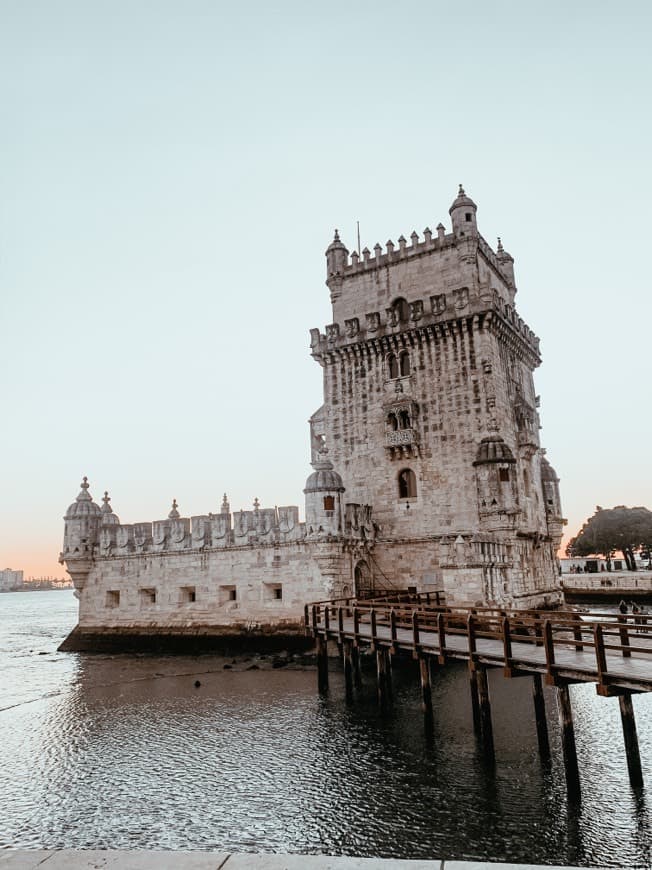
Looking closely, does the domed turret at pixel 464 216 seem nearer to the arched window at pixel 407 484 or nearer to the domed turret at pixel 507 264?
the domed turret at pixel 507 264

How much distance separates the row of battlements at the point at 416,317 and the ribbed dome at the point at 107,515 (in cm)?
1574

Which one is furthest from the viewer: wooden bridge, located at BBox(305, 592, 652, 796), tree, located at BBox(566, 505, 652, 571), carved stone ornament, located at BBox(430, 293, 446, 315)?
tree, located at BBox(566, 505, 652, 571)

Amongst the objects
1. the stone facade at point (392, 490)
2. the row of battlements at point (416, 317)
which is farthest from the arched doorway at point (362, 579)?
the row of battlements at point (416, 317)

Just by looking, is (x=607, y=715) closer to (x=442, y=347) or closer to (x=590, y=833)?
(x=590, y=833)

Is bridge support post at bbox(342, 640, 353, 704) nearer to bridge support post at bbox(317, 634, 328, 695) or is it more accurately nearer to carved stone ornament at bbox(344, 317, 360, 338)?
bridge support post at bbox(317, 634, 328, 695)

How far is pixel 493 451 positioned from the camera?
28406mm

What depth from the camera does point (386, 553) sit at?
101 ft

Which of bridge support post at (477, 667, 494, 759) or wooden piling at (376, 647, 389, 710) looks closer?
bridge support post at (477, 667, 494, 759)

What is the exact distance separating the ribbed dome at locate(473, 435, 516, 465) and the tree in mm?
48261

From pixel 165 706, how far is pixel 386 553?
13011 mm

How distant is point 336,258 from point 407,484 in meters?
13.6

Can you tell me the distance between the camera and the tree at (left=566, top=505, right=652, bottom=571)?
68562 millimetres

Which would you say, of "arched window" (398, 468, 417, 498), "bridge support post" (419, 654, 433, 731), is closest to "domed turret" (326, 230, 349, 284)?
"arched window" (398, 468, 417, 498)

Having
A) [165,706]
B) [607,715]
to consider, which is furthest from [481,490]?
[165,706]
